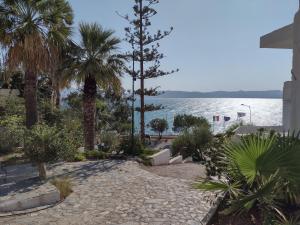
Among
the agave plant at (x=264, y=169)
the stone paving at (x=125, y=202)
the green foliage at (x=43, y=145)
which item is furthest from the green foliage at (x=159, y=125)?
the agave plant at (x=264, y=169)

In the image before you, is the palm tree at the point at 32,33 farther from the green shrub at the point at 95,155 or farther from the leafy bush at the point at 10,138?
the green shrub at the point at 95,155

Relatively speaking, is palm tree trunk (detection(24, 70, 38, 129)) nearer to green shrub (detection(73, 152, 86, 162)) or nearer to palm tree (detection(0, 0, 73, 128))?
palm tree (detection(0, 0, 73, 128))

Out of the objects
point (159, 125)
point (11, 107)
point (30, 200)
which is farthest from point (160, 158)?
point (159, 125)

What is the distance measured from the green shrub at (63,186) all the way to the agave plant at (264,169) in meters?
4.86

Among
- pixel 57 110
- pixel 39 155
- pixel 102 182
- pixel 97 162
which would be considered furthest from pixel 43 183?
pixel 57 110

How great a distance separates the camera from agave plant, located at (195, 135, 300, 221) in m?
4.07

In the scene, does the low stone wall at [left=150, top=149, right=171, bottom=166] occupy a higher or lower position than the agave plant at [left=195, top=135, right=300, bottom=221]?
lower

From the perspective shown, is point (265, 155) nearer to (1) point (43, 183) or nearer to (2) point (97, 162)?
(1) point (43, 183)

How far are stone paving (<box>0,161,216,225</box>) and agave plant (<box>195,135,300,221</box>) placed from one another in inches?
63.3

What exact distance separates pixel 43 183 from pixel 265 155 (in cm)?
649

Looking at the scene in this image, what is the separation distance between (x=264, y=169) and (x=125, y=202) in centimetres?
451

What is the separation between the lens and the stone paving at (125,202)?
699cm

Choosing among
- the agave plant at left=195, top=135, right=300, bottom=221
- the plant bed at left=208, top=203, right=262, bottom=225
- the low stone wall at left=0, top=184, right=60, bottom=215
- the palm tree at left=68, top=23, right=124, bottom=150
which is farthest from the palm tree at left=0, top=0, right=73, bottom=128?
the agave plant at left=195, top=135, right=300, bottom=221

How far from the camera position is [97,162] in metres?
13.1
